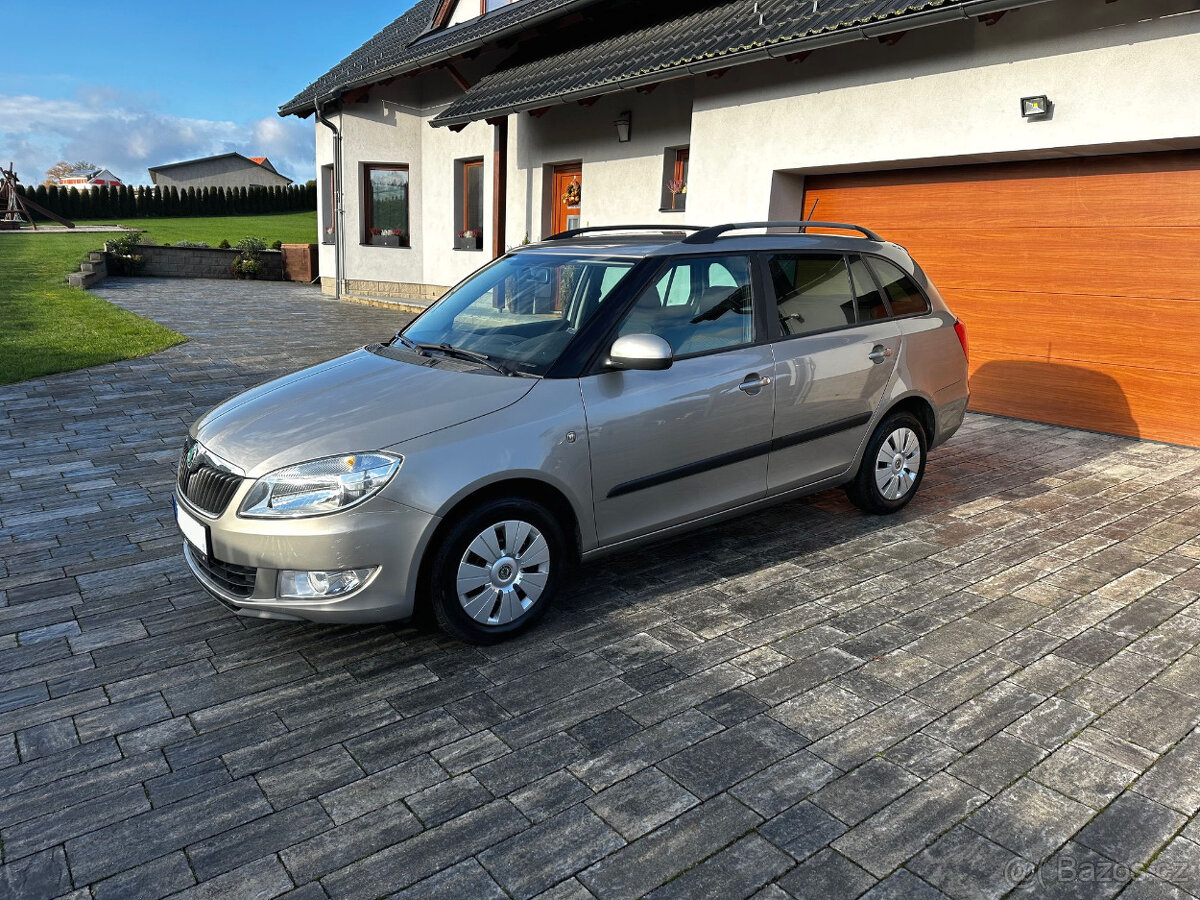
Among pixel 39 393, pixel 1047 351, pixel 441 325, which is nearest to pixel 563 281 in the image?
pixel 441 325

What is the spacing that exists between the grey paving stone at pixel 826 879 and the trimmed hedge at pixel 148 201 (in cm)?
5210

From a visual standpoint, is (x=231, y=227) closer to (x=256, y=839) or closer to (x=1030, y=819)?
(x=256, y=839)

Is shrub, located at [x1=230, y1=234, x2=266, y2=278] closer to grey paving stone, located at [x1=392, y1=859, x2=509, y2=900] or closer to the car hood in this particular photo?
the car hood

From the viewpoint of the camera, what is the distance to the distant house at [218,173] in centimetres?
6366

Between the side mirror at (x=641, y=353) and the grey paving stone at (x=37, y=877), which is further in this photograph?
the side mirror at (x=641, y=353)

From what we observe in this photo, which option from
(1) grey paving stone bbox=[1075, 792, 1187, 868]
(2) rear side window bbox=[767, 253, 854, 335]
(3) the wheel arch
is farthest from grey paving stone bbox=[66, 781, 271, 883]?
(2) rear side window bbox=[767, 253, 854, 335]

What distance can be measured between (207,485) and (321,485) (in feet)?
2.02

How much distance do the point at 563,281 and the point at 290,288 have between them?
66.0 feet

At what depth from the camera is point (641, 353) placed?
12.8 feet

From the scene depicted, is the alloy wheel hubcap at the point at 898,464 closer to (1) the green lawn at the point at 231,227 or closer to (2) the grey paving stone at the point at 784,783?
(2) the grey paving stone at the point at 784,783

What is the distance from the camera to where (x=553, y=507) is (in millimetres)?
3969

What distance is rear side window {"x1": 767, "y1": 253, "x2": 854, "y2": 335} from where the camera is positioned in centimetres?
483

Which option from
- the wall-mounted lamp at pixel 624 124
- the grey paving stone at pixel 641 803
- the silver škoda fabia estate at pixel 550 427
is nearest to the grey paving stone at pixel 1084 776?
the grey paving stone at pixel 641 803

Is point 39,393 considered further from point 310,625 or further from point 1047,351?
point 1047,351
